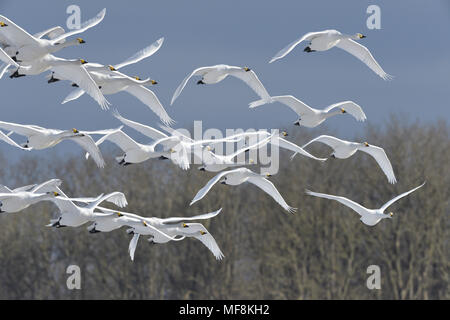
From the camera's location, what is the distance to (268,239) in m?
43.4

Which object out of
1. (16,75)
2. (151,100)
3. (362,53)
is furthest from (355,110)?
(16,75)

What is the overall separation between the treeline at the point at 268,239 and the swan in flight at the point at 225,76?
641 inches

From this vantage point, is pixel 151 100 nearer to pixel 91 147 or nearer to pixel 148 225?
pixel 91 147

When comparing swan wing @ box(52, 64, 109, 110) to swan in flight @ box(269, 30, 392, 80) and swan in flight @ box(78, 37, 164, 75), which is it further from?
swan in flight @ box(269, 30, 392, 80)

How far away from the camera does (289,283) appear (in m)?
42.1

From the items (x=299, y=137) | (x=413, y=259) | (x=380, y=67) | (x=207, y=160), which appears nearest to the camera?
(x=207, y=160)

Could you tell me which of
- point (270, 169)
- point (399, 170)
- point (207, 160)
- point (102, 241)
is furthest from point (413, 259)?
point (207, 160)

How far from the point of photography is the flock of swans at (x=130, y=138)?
2125 cm

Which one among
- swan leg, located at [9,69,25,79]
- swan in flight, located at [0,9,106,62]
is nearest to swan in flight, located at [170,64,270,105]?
swan in flight, located at [0,9,106,62]

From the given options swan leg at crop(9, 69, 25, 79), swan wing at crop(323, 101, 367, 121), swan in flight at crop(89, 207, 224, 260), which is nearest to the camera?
swan in flight at crop(89, 207, 224, 260)

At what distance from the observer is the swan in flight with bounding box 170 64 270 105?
2388 cm

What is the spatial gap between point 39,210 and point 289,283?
36.7 feet

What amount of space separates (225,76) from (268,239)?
19.2 metres

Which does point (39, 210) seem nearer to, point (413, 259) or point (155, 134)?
point (413, 259)
